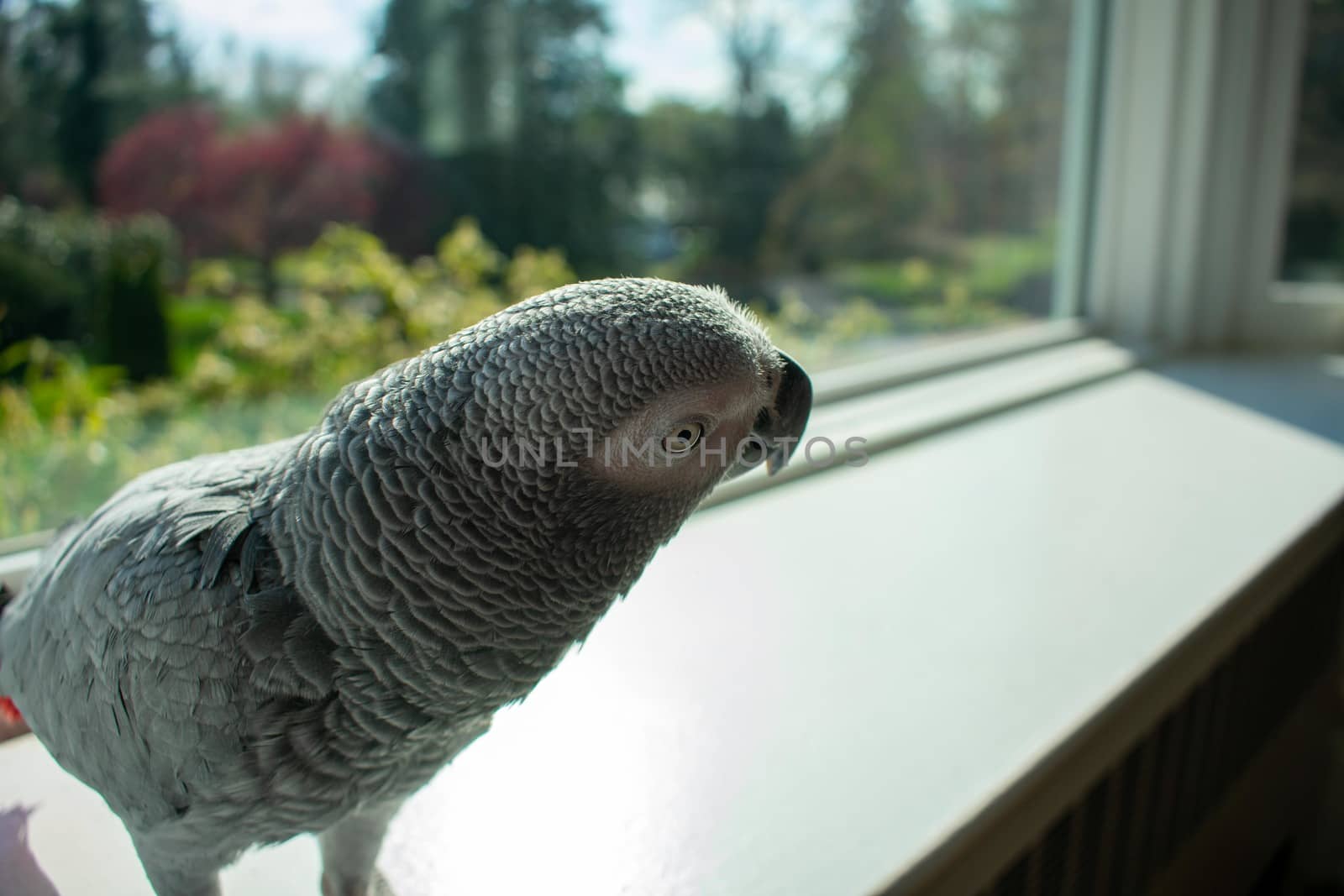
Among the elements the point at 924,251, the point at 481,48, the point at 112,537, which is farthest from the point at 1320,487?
the point at 112,537

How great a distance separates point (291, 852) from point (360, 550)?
1.18 feet

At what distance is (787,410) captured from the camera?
512 mm

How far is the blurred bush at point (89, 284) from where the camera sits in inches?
35.3

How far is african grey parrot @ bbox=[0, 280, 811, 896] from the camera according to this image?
1.42 ft

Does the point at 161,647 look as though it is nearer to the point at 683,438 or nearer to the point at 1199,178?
the point at 683,438

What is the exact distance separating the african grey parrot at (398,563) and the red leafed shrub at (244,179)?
0.68 m

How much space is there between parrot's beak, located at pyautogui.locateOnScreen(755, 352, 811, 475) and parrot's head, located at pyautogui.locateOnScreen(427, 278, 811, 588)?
0.03 m

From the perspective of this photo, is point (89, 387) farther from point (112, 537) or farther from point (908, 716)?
point (908, 716)

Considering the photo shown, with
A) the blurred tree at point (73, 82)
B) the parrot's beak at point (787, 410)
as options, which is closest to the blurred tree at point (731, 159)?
the blurred tree at point (73, 82)

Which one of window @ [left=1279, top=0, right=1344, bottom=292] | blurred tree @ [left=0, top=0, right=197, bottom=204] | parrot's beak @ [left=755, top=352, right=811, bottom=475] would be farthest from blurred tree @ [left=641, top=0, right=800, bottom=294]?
window @ [left=1279, top=0, right=1344, bottom=292]

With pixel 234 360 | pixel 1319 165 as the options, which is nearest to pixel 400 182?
pixel 234 360

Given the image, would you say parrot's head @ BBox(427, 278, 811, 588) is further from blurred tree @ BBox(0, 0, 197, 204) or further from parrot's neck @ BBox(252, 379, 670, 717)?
blurred tree @ BBox(0, 0, 197, 204)

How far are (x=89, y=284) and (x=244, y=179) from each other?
0.74 feet

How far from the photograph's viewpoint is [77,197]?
0.95 m
